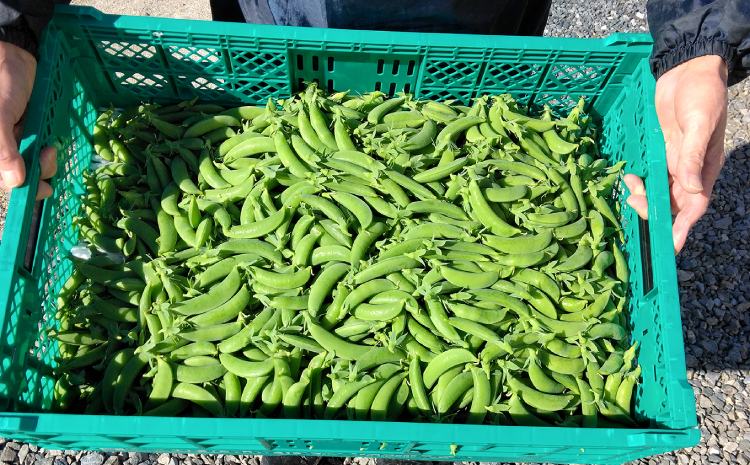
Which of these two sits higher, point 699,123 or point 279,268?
point 699,123

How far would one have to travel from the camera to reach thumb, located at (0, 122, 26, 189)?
2.41 m

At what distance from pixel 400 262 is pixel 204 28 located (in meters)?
1.72

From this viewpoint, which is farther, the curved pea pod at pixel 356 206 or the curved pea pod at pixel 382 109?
the curved pea pod at pixel 382 109

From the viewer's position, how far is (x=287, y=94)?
3516 millimetres

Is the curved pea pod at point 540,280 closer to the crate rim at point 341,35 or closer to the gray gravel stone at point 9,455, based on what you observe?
the crate rim at point 341,35

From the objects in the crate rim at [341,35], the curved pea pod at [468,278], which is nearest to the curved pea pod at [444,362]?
the curved pea pod at [468,278]

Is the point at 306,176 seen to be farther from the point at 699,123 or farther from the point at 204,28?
the point at 699,123

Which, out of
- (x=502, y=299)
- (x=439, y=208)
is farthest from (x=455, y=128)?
(x=502, y=299)

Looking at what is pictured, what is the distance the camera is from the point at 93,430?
213 centimetres

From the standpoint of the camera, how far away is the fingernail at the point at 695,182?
8.68ft

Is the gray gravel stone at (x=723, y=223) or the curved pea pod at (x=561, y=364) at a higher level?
the gray gravel stone at (x=723, y=223)

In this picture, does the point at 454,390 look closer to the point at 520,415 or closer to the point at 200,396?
the point at 520,415

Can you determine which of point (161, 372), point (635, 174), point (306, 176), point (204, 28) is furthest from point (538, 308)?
point (204, 28)

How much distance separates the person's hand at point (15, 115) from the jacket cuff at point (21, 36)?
24 millimetres
